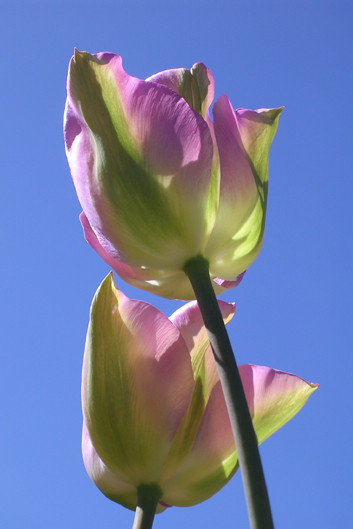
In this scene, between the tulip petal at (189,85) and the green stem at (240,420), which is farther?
the tulip petal at (189,85)

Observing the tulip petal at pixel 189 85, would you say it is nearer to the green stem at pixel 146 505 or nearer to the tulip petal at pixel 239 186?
the tulip petal at pixel 239 186

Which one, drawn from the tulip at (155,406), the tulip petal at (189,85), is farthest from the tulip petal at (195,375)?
the tulip petal at (189,85)

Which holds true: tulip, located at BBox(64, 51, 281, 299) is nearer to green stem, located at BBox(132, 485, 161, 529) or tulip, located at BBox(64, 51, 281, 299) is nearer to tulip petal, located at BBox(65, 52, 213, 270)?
tulip petal, located at BBox(65, 52, 213, 270)

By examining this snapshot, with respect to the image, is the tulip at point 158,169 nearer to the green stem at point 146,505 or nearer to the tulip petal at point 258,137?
the tulip petal at point 258,137

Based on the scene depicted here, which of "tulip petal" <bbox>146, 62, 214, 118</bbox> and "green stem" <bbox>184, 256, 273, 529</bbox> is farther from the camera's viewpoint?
"tulip petal" <bbox>146, 62, 214, 118</bbox>

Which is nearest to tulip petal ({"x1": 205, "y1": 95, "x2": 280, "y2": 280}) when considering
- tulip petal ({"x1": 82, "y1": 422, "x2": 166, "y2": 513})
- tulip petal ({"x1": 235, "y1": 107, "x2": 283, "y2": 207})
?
tulip petal ({"x1": 235, "y1": 107, "x2": 283, "y2": 207})

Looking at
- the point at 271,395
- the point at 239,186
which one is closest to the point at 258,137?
the point at 239,186

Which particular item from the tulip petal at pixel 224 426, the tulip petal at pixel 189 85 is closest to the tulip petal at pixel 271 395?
the tulip petal at pixel 224 426

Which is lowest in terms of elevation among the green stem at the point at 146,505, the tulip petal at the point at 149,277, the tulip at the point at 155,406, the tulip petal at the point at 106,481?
the green stem at the point at 146,505

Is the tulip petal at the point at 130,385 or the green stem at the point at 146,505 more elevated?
the tulip petal at the point at 130,385
